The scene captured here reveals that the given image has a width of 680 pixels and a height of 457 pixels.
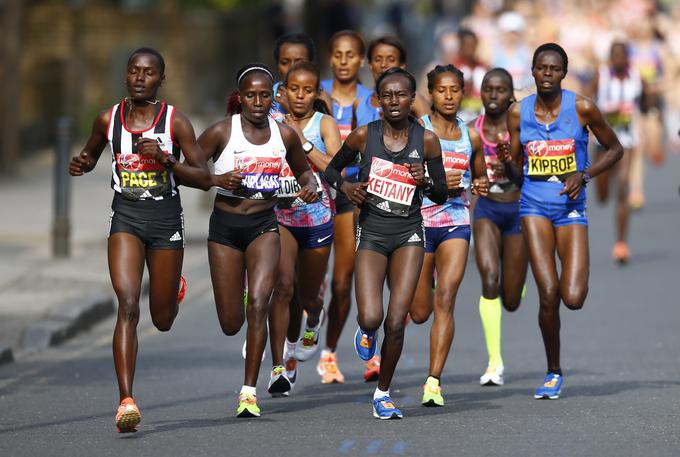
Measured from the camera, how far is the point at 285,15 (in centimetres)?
4188

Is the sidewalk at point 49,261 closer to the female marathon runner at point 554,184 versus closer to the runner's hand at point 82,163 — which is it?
the runner's hand at point 82,163

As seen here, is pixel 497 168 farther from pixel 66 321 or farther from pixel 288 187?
pixel 66 321

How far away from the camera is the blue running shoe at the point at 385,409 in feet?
32.5

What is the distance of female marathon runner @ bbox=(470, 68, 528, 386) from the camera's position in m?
11.5

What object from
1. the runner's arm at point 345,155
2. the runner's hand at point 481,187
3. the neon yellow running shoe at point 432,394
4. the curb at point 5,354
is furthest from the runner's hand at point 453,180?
the curb at point 5,354

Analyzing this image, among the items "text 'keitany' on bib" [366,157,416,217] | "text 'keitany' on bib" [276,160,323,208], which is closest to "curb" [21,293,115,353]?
"text 'keitany' on bib" [276,160,323,208]

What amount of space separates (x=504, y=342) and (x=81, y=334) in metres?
3.21

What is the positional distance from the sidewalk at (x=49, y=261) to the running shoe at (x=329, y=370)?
232 centimetres

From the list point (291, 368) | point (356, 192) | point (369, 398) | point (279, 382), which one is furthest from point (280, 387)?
point (356, 192)

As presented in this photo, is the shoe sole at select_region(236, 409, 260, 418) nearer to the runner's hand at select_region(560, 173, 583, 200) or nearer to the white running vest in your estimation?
the white running vest

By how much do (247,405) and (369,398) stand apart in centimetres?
118

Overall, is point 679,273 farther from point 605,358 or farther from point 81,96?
point 81,96

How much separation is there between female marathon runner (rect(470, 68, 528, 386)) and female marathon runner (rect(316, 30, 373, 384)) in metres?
0.79

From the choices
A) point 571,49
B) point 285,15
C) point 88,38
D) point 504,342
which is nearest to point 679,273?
point 504,342
